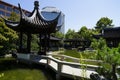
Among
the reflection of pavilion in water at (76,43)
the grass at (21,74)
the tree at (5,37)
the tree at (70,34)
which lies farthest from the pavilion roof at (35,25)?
the tree at (70,34)

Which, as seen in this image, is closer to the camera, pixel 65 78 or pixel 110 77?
pixel 110 77

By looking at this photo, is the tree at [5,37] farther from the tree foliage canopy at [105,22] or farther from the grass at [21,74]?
the tree foliage canopy at [105,22]

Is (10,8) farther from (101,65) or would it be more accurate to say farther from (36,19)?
(101,65)

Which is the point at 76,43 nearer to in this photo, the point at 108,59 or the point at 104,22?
the point at 104,22

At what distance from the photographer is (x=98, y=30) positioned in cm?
5191

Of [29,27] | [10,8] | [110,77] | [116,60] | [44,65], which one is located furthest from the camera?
[10,8]

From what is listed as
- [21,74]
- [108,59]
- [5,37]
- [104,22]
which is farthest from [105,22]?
[108,59]

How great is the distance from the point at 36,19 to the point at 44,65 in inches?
242

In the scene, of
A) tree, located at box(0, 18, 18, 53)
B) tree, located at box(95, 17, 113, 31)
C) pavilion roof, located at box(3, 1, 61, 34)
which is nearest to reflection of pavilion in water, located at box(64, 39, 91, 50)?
tree, located at box(95, 17, 113, 31)

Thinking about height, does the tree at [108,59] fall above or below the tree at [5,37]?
below

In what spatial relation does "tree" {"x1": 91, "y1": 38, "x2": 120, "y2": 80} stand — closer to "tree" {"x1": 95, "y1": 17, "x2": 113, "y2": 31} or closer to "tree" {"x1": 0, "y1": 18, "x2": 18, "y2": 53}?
"tree" {"x1": 0, "y1": 18, "x2": 18, "y2": 53}

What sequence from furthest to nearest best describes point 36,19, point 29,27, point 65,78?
point 36,19 → point 29,27 → point 65,78

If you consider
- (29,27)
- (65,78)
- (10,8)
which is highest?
(10,8)

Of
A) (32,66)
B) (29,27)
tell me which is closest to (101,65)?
(32,66)
